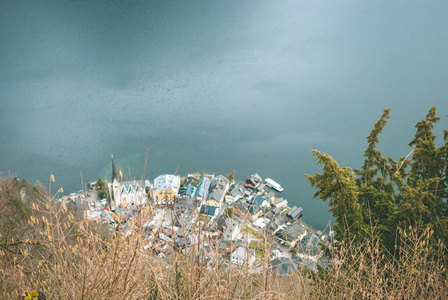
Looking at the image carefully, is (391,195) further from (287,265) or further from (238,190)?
(238,190)

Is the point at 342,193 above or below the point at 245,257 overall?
above

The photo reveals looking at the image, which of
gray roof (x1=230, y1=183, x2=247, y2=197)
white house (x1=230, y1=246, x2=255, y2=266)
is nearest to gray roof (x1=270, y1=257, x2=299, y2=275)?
white house (x1=230, y1=246, x2=255, y2=266)

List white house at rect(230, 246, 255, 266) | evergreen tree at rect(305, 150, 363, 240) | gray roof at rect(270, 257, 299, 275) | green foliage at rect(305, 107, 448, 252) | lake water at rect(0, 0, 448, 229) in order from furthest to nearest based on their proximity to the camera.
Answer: lake water at rect(0, 0, 448, 229)
evergreen tree at rect(305, 150, 363, 240)
green foliage at rect(305, 107, 448, 252)
gray roof at rect(270, 257, 299, 275)
white house at rect(230, 246, 255, 266)

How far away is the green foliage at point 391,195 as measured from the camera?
177 inches

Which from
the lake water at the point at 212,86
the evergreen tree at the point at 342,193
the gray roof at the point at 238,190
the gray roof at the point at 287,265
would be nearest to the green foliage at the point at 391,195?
the evergreen tree at the point at 342,193

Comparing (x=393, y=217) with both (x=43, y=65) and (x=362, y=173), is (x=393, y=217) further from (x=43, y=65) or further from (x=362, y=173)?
(x=43, y=65)

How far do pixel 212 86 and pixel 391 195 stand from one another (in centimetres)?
2741

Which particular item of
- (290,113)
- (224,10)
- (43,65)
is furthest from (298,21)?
(43,65)

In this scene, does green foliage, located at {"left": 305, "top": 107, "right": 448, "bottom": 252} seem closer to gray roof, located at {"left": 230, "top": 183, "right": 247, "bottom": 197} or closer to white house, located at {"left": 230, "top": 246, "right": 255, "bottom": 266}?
white house, located at {"left": 230, "top": 246, "right": 255, "bottom": 266}

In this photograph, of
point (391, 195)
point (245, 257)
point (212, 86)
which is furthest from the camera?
point (212, 86)

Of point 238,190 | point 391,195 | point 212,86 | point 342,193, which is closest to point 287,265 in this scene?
point 342,193

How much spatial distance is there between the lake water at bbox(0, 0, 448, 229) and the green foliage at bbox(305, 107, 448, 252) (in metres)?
12.3

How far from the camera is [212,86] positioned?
31.4 metres

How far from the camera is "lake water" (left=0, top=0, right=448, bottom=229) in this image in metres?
23.2
